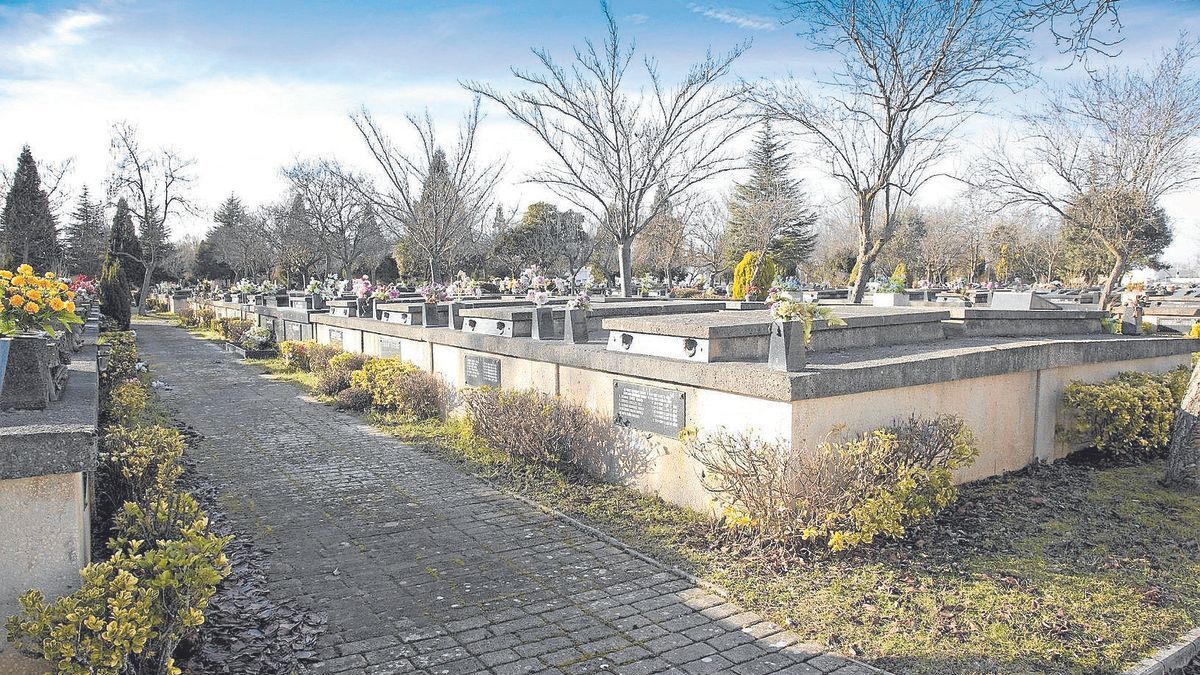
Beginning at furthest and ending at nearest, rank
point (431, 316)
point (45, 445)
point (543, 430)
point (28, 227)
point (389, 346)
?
point (28, 227)
point (389, 346)
point (431, 316)
point (543, 430)
point (45, 445)

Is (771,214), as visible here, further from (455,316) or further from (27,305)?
(27,305)

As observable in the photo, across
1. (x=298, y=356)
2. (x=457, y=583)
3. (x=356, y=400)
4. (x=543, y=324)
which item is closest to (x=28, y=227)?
(x=298, y=356)

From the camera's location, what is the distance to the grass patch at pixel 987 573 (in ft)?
13.0

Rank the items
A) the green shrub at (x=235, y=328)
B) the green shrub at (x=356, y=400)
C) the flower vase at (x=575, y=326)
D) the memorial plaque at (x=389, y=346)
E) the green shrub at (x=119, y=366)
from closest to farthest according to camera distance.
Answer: the flower vase at (x=575, y=326) → the green shrub at (x=119, y=366) → the green shrub at (x=356, y=400) → the memorial plaque at (x=389, y=346) → the green shrub at (x=235, y=328)

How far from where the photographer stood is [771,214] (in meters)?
32.2

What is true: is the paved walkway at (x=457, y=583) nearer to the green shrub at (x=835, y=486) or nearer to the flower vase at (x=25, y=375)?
the green shrub at (x=835, y=486)

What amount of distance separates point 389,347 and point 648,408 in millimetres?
7424

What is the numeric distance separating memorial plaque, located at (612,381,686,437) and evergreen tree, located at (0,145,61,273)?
31523 millimetres

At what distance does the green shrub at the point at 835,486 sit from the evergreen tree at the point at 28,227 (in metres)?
33.3

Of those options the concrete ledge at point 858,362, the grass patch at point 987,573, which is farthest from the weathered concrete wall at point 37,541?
the concrete ledge at point 858,362

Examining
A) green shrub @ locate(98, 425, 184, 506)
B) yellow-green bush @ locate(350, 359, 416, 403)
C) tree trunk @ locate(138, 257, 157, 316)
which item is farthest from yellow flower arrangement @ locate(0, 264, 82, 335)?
tree trunk @ locate(138, 257, 157, 316)

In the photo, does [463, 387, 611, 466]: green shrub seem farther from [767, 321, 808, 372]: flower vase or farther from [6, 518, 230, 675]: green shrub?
[6, 518, 230, 675]: green shrub

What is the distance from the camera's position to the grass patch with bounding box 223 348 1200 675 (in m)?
3.96

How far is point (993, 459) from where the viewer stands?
22.9ft
